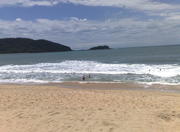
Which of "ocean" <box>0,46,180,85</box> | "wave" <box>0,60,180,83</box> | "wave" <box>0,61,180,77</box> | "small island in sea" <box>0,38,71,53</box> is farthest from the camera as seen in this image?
"small island in sea" <box>0,38,71,53</box>

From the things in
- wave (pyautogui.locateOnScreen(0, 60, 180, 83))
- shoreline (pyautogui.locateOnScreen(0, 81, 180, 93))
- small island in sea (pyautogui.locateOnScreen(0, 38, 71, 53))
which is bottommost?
shoreline (pyautogui.locateOnScreen(0, 81, 180, 93))

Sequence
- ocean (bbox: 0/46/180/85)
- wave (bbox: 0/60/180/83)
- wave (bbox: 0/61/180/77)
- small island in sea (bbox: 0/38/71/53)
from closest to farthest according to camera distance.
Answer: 1. wave (bbox: 0/60/180/83)
2. ocean (bbox: 0/46/180/85)
3. wave (bbox: 0/61/180/77)
4. small island in sea (bbox: 0/38/71/53)

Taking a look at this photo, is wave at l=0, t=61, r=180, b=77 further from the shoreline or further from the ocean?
the shoreline

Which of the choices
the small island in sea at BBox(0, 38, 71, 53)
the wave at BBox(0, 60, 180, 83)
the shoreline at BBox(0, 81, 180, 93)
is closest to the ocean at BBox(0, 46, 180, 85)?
the wave at BBox(0, 60, 180, 83)

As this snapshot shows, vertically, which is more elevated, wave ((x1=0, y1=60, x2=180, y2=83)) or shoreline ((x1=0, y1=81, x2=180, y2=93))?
wave ((x1=0, y1=60, x2=180, y2=83))

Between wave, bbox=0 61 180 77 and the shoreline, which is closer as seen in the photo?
the shoreline

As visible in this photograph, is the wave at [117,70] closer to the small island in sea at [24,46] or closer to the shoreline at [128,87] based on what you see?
the shoreline at [128,87]

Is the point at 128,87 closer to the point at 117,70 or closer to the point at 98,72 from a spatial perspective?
the point at 98,72

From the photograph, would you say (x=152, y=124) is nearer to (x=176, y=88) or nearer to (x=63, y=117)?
(x=63, y=117)

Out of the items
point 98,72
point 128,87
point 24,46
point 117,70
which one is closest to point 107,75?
point 98,72

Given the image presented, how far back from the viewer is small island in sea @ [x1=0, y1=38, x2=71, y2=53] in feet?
468

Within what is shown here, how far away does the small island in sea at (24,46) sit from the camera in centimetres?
14262

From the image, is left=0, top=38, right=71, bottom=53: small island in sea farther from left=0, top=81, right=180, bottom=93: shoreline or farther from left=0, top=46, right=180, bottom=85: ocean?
left=0, top=81, right=180, bottom=93: shoreline

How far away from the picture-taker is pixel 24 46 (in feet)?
482
